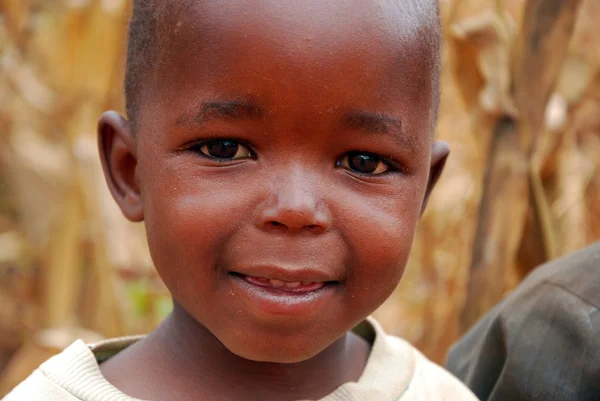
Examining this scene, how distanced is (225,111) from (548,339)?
29.2 inches

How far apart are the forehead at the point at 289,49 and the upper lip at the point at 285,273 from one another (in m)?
0.23

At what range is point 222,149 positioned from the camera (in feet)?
4.20

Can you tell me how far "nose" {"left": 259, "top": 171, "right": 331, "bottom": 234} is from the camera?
1.20 meters

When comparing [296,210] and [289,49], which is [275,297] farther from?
[289,49]

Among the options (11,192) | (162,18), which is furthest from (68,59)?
(162,18)

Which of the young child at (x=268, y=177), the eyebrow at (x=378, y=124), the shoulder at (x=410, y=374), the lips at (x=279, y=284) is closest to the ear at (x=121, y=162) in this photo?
the young child at (x=268, y=177)

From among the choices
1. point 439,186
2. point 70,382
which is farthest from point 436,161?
point 439,186

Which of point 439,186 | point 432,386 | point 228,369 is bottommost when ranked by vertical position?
point 439,186

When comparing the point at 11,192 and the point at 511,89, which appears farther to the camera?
the point at 11,192

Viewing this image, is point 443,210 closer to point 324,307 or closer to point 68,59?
point 68,59

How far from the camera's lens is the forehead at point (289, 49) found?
1.22 meters

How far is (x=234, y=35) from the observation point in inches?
48.6

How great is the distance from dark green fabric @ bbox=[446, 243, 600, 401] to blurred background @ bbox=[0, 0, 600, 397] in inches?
24.0

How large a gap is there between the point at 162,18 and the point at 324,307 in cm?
49
